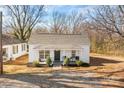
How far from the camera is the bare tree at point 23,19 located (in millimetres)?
8984

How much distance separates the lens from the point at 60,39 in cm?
908

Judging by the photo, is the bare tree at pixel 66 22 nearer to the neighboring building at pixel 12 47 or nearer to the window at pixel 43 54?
the window at pixel 43 54

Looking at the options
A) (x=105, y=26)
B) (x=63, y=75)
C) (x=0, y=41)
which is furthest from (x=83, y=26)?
(x=0, y=41)

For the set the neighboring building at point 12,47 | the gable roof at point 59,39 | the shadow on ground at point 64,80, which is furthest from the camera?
the neighboring building at point 12,47

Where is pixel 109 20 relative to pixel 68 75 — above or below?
above

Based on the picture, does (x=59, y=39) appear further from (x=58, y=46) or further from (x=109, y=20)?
(x=109, y=20)

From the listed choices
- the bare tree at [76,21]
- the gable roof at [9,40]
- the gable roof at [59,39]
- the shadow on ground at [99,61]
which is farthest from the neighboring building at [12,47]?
the shadow on ground at [99,61]

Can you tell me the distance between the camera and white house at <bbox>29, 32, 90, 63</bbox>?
356 inches

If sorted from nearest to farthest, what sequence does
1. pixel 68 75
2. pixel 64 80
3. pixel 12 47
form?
pixel 64 80 < pixel 68 75 < pixel 12 47

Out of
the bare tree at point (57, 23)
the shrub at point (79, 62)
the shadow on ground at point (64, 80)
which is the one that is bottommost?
the shadow on ground at point (64, 80)

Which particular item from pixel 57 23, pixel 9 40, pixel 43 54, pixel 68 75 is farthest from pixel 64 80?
pixel 9 40

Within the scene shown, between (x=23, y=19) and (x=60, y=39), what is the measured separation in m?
0.91

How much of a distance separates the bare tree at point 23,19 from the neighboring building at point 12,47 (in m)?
0.15
